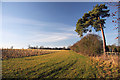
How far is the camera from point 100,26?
44.2 feet

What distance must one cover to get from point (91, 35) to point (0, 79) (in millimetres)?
12833

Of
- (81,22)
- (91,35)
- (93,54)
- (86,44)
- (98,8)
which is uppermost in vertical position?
(98,8)

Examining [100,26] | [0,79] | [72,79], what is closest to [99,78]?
[72,79]

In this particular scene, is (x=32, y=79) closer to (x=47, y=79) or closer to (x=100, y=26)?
(x=47, y=79)

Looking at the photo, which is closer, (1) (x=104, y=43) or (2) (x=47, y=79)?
(2) (x=47, y=79)

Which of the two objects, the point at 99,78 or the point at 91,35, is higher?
the point at 91,35

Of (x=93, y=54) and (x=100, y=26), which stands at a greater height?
(x=100, y=26)

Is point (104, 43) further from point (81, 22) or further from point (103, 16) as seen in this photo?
point (81, 22)

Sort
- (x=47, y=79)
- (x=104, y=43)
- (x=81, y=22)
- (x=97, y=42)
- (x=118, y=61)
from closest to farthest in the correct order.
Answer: (x=47, y=79) → (x=118, y=61) → (x=97, y=42) → (x=104, y=43) → (x=81, y=22)

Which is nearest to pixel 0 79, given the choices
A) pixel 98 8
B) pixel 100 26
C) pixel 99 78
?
pixel 99 78

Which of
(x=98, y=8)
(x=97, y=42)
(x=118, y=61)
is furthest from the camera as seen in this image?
(x=98, y=8)

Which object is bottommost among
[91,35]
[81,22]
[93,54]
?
[93,54]

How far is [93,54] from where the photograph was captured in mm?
11086

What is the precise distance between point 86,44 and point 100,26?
200 inches
